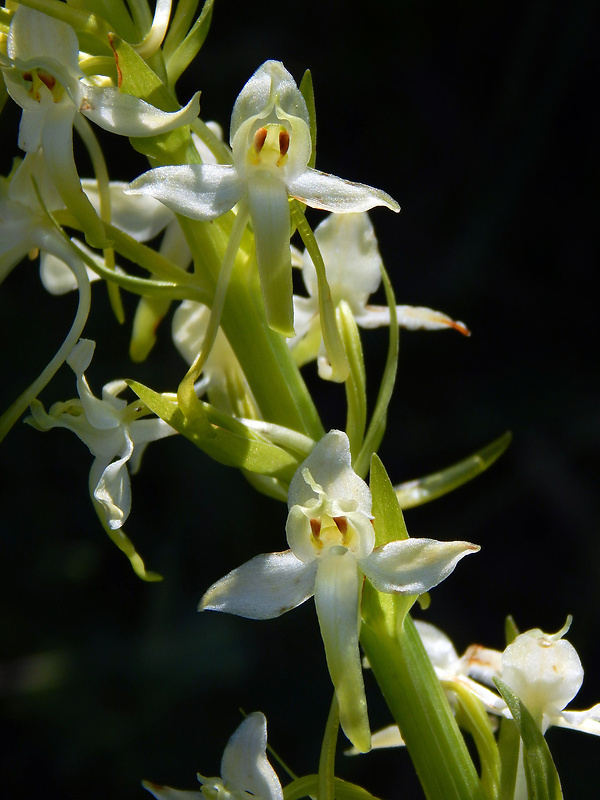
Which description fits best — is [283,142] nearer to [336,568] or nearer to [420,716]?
[336,568]

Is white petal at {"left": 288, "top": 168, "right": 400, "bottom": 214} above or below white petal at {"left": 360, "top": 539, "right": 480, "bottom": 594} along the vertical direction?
above

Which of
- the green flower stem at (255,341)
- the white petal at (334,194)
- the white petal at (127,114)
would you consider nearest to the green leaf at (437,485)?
the green flower stem at (255,341)

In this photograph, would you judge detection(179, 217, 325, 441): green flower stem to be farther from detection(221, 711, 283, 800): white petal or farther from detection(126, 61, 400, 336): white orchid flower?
detection(221, 711, 283, 800): white petal

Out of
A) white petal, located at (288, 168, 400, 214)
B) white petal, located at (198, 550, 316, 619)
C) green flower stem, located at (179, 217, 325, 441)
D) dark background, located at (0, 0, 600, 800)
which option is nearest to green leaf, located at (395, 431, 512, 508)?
green flower stem, located at (179, 217, 325, 441)

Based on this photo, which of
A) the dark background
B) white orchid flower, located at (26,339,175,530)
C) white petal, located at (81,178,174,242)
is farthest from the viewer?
the dark background

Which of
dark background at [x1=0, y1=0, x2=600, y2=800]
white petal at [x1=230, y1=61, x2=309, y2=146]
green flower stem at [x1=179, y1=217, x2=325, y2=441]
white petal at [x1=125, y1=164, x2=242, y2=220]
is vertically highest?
white petal at [x1=230, y1=61, x2=309, y2=146]

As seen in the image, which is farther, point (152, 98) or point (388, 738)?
point (388, 738)

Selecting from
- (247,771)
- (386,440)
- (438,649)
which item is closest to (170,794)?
(247,771)

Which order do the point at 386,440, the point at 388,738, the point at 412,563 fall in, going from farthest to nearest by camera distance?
the point at 386,440 < the point at 388,738 < the point at 412,563
